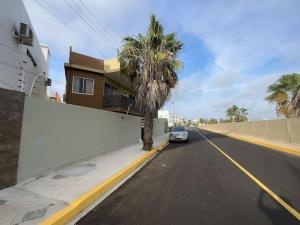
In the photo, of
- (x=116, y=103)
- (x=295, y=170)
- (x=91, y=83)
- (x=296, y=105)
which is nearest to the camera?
(x=295, y=170)

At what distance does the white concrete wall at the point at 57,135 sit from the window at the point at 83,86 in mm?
8039

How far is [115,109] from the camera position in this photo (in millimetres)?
21078

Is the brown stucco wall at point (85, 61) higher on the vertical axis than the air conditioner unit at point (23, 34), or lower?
higher

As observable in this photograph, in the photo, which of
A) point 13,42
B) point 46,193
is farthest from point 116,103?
point 46,193

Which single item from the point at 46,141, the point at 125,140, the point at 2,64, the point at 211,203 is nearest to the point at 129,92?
the point at 125,140

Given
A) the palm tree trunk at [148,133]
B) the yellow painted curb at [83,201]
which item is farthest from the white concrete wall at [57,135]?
the palm tree trunk at [148,133]

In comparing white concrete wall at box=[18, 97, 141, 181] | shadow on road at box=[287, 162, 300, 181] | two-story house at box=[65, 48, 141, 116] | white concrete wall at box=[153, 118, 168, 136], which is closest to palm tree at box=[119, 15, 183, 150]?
white concrete wall at box=[18, 97, 141, 181]

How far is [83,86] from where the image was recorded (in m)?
21.3

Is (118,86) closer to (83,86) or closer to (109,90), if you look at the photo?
(109,90)

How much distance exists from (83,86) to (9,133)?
608 inches

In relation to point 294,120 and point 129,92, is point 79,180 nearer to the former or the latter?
point 294,120

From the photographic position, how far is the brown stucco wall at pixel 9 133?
606 centimetres

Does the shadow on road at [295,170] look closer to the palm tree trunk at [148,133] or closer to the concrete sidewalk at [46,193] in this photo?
the concrete sidewalk at [46,193]

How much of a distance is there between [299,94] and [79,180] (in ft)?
58.7
